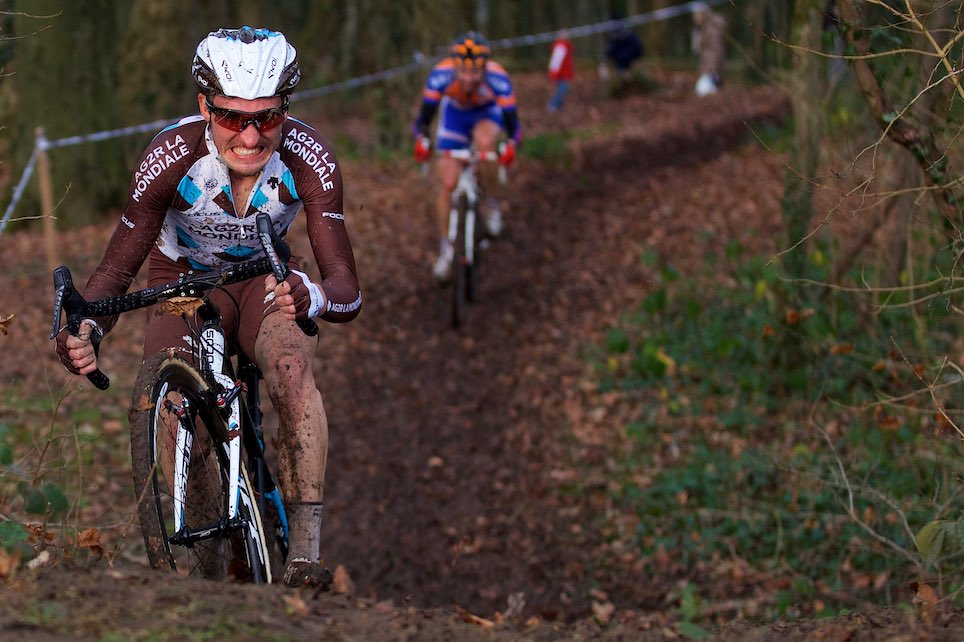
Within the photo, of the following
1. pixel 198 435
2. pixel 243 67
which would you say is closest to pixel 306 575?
pixel 198 435

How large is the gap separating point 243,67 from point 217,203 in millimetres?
565

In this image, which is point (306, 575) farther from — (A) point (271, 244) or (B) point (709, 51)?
(B) point (709, 51)

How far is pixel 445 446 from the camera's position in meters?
9.06

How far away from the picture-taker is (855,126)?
1320cm

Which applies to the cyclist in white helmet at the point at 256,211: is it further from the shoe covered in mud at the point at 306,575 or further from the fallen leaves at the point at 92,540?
the fallen leaves at the point at 92,540

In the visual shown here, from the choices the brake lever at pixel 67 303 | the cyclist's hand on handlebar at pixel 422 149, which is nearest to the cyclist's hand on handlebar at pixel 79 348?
the brake lever at pixel 67 303

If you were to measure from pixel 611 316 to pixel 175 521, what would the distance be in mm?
8198

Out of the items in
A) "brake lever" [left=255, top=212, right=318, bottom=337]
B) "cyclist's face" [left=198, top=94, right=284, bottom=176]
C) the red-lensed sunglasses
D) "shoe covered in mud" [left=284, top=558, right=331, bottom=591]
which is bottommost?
"shoe covered in mud" [left=284, top=558, right=331, bottom=591]

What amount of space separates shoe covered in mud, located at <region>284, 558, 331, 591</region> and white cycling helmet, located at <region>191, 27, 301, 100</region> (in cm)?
176

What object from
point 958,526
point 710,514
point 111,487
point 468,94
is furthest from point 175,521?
point 468,94

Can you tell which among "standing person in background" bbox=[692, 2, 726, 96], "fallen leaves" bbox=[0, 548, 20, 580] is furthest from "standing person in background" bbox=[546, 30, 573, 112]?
"fallen leaves" bbox=[0, 548, 20, 580]

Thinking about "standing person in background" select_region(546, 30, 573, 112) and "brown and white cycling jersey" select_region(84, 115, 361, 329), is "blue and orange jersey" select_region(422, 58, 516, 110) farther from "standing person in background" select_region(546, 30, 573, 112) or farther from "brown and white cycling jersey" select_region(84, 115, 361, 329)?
"standing person in background" select_region(546, 30, 573, 112)

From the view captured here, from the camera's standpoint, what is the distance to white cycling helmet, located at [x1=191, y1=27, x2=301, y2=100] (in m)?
4.42

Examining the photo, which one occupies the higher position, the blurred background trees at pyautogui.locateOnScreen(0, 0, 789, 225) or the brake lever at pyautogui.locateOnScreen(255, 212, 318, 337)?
the blurred background trees at pyautogui.locateOnScreen(0, 0, 789, 225)
